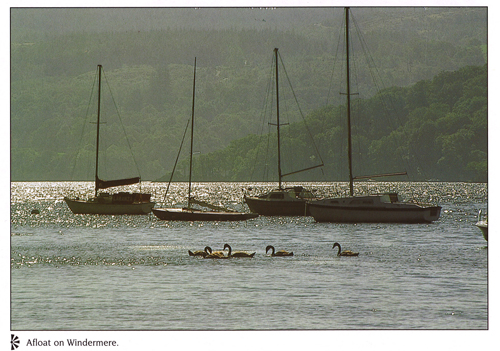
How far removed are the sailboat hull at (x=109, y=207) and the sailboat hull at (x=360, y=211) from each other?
2592 cm

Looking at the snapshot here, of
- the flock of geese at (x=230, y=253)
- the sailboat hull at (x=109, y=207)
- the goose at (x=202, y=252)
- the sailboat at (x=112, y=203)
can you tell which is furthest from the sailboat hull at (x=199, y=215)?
the goose at (x=202, y=252)

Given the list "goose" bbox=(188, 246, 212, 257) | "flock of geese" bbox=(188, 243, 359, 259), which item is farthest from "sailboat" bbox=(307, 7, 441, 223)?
"goose" bbox=(188, 246, 212, 257)

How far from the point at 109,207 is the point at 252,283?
52879 mm

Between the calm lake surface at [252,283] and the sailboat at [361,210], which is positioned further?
the sailboat at [361,210]

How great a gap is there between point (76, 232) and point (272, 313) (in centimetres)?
4670

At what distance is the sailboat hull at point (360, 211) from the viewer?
67562 millimetres

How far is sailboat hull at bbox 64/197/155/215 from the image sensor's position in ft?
280

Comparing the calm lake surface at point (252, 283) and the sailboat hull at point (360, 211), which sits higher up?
the sailboat hull at point (360, 211)

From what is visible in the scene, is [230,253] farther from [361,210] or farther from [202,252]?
[361,210]

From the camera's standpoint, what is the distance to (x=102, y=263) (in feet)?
145
